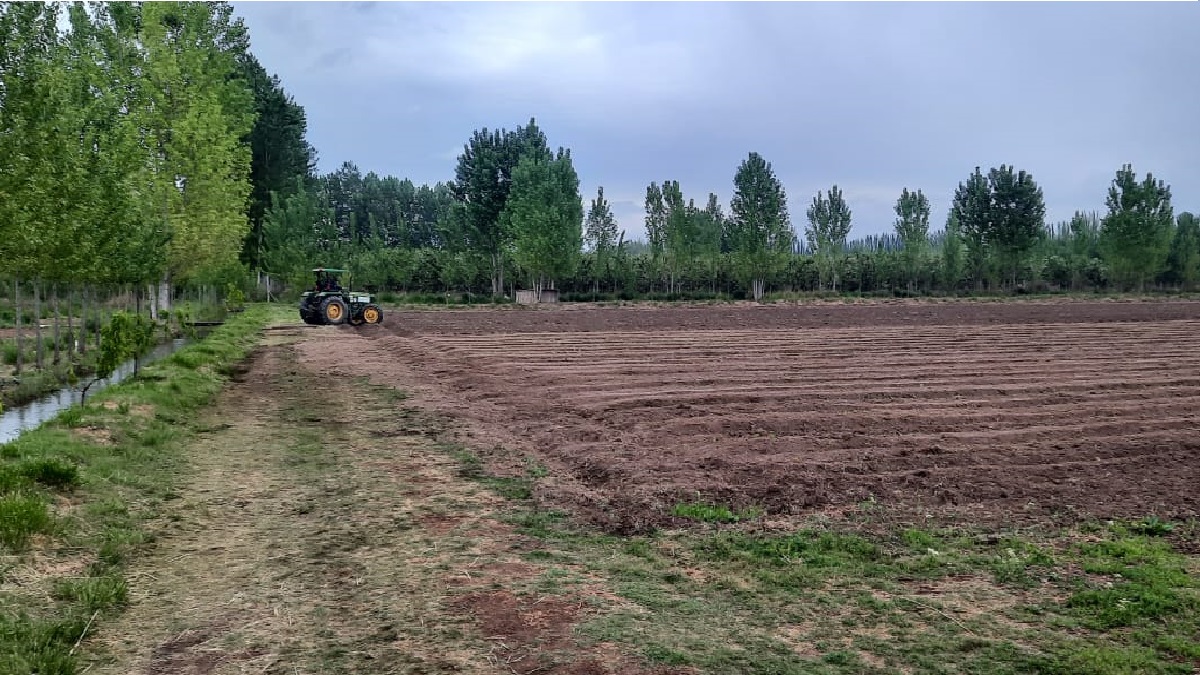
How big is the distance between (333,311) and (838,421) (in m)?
25.1

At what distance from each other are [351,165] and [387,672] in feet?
421

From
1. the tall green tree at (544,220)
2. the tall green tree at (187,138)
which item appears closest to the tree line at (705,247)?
the tall green tree at (544,220)

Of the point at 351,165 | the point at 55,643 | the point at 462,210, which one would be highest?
the point at 351,165

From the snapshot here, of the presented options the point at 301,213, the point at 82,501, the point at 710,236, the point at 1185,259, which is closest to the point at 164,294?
the point at 301,213

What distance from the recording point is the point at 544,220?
56094mm

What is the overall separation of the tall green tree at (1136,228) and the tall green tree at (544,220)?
152ft

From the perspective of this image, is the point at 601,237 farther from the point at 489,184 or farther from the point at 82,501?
the point at 82,501

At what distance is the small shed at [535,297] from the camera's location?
58094 mm

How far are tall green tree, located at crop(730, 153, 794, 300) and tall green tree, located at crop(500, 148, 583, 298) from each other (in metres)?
14.7

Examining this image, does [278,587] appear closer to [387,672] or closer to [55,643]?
[55,643]

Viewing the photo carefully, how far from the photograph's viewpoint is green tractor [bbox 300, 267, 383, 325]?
32156 millimetres

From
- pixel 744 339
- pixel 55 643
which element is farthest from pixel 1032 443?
pixel 744 339

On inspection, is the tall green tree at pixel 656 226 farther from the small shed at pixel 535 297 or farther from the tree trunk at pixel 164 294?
the tree trunk at pixel 164 294

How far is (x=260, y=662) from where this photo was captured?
4.61m
